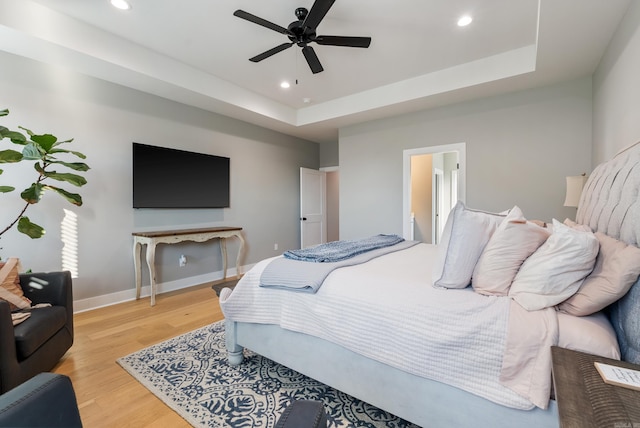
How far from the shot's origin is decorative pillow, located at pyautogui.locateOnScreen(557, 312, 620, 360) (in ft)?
3.34

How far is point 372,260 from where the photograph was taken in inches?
84.2

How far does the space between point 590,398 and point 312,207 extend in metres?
5.50

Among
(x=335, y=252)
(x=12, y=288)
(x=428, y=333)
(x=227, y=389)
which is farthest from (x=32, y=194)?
(x=428, y=333)

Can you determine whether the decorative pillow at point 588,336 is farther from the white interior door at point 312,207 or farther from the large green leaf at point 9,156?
the white interior door at point 312,207

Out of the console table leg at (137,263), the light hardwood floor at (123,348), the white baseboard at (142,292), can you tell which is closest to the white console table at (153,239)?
the console table leg at (137,263)

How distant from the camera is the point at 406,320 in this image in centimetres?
136

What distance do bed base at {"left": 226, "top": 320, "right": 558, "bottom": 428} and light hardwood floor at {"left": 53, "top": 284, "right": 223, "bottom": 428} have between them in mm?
620

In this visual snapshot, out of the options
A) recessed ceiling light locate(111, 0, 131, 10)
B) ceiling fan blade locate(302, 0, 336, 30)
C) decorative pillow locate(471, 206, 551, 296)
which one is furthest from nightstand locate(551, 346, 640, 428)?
recessed ceiling light locate(111, 0, 131, 10)

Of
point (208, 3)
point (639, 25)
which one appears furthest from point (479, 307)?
point (208, 3)

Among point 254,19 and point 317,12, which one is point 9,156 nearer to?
point 254,19

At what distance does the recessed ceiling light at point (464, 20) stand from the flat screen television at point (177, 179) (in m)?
3.46

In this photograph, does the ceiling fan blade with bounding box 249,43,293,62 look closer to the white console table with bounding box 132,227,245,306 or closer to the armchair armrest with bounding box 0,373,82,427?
the white console table with bounding box 132,227,245,306

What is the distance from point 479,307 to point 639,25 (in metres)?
2.24

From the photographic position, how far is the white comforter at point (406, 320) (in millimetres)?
1183
